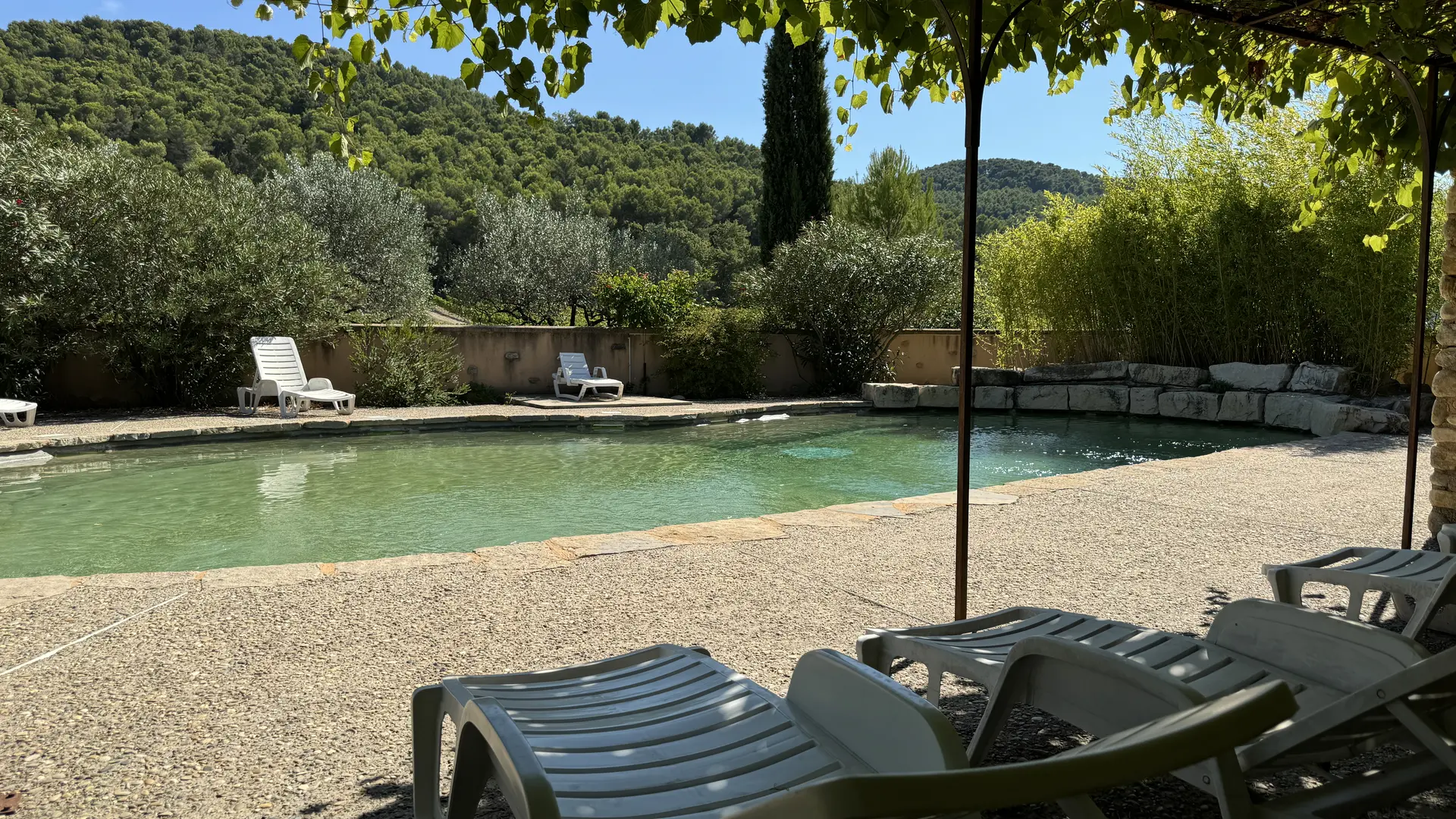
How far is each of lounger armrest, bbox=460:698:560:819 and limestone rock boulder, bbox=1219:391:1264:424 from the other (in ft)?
37.7

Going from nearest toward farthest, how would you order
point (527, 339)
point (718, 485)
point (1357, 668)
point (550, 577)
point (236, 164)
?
1. point (1357, 668)
2. point (550, 577)
3. point (718, 485)
4. point (527, 339)
5. point (236, 164)

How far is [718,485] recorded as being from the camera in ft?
25.1

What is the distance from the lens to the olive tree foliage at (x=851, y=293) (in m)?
14.2

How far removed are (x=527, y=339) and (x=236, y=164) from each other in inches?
649

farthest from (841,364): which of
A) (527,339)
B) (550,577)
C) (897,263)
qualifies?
(550,577)

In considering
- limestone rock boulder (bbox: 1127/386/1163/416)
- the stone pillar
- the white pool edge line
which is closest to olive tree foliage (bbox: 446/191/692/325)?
limestone rock boulder (bbox: 1127/386/1163/416)

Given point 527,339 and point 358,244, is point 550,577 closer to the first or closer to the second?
point 527,339

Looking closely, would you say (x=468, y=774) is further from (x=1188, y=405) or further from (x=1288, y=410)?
(x=1188, y=405)

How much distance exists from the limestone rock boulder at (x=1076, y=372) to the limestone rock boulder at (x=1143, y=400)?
18.2 inches

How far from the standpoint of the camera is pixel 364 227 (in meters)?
22.1

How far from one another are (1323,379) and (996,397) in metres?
4.02

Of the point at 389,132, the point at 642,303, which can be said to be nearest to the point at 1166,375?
the point at 642,303

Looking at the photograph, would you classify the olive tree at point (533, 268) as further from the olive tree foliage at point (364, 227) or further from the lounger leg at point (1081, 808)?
the lounger leg at point (1081, 808)

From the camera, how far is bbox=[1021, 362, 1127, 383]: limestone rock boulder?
12727mm
